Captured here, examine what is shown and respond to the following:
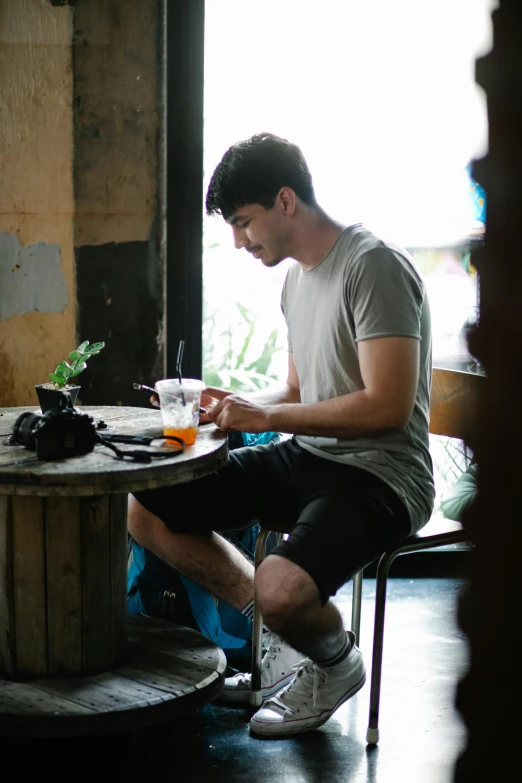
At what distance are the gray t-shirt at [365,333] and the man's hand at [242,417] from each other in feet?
0.79

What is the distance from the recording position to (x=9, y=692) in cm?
217

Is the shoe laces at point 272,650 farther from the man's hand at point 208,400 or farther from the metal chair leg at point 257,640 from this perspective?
the man's hand at point 208,400

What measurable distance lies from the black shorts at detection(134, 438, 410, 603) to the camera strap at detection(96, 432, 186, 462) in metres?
0.35

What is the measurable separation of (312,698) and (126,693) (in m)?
0.54

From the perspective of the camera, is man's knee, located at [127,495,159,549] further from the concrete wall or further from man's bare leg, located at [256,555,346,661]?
the concrete wall

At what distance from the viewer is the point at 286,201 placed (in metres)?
2.50

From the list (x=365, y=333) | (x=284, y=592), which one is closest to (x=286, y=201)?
(x=365, y=333)

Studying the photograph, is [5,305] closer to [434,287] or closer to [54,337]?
[54,337]

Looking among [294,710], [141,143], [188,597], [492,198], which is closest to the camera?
[492,198]

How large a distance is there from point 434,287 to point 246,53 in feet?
3.89

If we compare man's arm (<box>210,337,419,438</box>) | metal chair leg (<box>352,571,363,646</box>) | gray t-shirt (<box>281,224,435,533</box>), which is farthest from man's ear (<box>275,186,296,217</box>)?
metal chair leg (<box>352,571,363,646</box>)

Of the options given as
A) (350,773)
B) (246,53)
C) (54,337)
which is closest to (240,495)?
(350,773)

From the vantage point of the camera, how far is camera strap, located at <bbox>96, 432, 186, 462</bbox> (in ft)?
6.68

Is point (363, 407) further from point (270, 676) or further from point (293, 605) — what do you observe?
point (270, 676)
